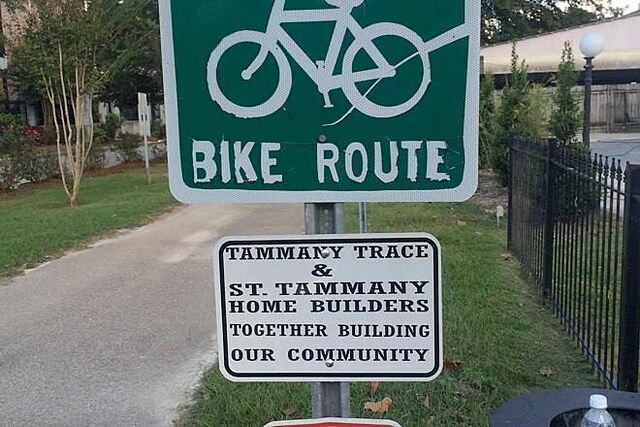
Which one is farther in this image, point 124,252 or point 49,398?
point 124,252

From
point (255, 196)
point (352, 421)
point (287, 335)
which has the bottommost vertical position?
point (352, 421)

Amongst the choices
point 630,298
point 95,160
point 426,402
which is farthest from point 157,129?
point 630,298

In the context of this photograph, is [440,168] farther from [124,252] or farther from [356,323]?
[124,252]

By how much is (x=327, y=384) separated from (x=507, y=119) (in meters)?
12.0

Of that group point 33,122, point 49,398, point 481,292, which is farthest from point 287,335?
point 33,122

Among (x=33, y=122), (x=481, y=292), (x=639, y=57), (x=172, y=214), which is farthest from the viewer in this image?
(x=33, y=122)

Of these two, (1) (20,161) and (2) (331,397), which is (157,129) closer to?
(1) (20,161)

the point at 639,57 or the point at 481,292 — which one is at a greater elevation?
the point at 639,57

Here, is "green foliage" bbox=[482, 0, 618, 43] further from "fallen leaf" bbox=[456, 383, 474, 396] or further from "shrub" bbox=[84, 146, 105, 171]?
"fallen leaf" bbox=[456, 383, 474, 396]

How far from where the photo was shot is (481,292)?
5758 mm

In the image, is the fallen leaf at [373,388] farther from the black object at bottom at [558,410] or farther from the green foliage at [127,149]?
the green foliage at [127,149]

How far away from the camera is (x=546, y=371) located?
422 centimetres

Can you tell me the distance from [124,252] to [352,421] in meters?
7.57

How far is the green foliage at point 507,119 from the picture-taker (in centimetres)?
1251
